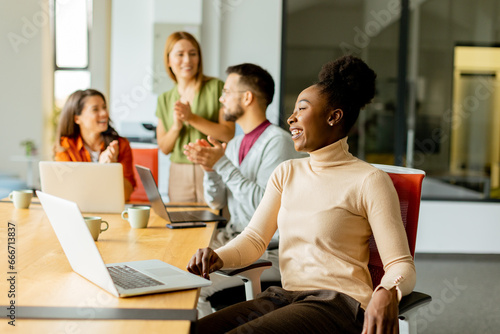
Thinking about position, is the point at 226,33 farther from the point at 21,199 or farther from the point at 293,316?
the point at 293,316

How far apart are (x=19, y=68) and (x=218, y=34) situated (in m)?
3.29

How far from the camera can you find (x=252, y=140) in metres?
2.60

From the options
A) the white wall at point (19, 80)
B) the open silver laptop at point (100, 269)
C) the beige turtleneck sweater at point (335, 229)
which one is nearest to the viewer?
the open silver laptop at point (100, 269)

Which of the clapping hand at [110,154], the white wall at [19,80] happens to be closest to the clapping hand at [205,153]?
the clapping hand at [110,154]

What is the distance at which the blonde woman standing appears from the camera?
3.34 metres

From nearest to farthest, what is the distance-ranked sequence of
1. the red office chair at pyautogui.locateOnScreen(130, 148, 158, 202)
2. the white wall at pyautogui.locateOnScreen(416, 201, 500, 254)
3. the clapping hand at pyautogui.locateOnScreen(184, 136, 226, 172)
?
the clapping hand at pyautogui.locateOnScreen(184, 136, 226, 172) < the red office chair at pyautogui.locateOnScreen(130, 148, 158, 202) < the white wall at pyautogui.locateOnScreen(416, 201, 500, 254)

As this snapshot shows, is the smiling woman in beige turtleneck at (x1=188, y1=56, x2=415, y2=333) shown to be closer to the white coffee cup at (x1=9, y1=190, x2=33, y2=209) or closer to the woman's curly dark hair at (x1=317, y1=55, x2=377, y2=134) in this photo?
the woman's curly dark hair at (x1=317, y1=55, x2=377, y2=134)

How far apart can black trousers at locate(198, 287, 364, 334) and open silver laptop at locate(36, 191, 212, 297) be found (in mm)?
171

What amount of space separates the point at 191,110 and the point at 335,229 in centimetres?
195

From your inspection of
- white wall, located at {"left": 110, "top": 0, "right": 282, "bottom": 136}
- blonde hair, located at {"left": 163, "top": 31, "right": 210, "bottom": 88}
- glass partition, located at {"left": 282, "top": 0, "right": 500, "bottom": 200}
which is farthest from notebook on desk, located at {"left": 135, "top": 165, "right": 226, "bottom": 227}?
glass partition, located at {"left": 282, "top": 0, "right": 500, "bottom": 200}

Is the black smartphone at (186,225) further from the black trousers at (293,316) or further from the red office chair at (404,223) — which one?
the black trousers at (293,316)

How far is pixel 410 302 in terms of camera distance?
1446 millimetres

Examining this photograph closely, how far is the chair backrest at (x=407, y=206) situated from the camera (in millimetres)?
1653

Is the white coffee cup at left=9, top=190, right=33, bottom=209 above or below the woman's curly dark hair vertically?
below
